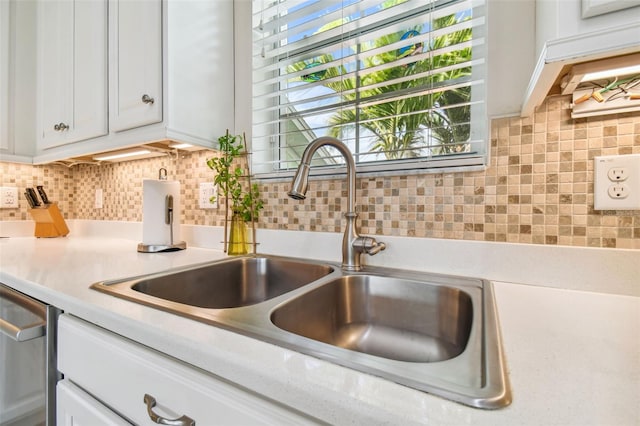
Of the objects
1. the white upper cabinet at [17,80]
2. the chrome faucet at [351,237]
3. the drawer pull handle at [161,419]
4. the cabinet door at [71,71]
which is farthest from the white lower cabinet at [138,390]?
the white upper cabinet at [17,80]

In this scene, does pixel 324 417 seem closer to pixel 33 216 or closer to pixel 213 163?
pixel 213 163

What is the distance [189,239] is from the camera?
1.48 meters

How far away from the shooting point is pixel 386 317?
0.84 m

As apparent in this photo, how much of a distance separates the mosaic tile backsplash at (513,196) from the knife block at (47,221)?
4.79ft

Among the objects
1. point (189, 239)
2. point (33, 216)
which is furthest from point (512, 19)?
point (33, 216)

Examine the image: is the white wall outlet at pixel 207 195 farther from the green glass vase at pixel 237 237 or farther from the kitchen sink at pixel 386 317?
the kitchen sink at pixel 386 317

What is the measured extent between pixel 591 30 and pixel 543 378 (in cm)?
54

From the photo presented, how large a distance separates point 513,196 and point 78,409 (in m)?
1.17

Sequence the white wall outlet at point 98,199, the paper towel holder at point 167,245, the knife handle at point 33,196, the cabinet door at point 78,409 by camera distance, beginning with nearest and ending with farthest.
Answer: the cabinet door at point 78,409 → the paper towel holder at point 167,245 → the knife handle at point 33,196 → the white wall outlet at point 98,199

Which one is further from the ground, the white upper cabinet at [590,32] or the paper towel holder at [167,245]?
the white upper cabinet at [590,32]

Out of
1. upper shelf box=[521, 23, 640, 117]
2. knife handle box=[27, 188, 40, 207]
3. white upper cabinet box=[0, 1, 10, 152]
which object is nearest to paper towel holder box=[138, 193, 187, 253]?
knife handle box=[27, 188, 40, 207]

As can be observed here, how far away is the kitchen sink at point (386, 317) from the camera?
0.72 meters

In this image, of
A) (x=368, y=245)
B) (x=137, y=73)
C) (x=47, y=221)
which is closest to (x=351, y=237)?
(x=368, y=245)

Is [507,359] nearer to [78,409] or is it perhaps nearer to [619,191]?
[619,191]
